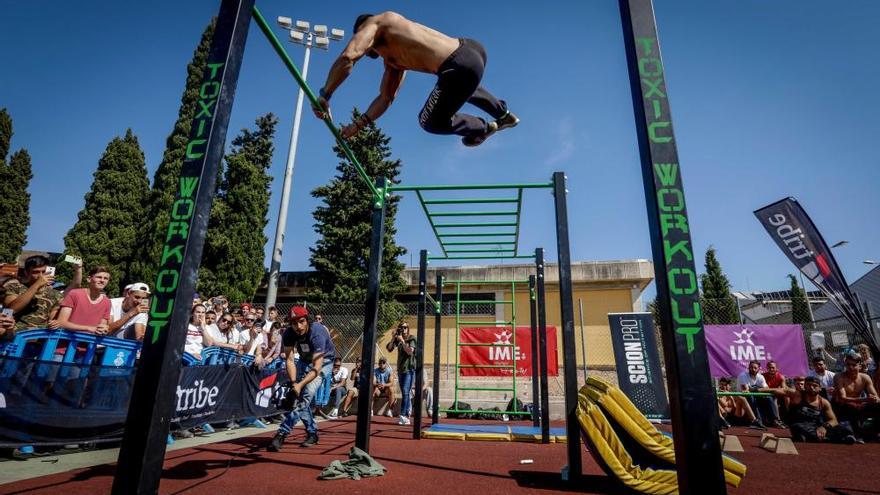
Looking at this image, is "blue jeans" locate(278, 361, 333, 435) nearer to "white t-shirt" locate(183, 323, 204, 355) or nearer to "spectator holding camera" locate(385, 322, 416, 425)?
"white t-shirt" locate(183, 323, 204, 355)

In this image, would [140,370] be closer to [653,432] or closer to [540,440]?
[653,432]

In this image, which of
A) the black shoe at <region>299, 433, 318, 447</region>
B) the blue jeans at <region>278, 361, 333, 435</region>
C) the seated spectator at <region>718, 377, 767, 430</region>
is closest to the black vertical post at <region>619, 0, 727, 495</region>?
the blue jeans at <region>278, 361, 333, 435</region>

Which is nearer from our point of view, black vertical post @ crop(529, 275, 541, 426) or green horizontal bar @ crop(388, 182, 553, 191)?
green horizontal bar @ crop(388, 182, 553, 191)

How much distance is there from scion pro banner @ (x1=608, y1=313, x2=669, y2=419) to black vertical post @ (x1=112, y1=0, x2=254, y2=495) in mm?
9164

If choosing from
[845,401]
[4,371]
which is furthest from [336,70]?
[845,401]

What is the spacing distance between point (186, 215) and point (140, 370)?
57cm

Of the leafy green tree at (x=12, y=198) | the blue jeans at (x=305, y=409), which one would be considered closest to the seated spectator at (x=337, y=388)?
the blue jeans at (x=305, y=409)

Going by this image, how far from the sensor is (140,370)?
148 centimetres

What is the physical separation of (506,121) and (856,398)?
26.5 feet

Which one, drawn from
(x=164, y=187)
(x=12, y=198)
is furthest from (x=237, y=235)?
(x=12, y=198)

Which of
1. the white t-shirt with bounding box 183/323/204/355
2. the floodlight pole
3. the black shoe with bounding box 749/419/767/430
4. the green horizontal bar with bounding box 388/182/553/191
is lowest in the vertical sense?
the black shoe with bounding box 749/419/767/430

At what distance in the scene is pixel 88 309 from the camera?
4844mm

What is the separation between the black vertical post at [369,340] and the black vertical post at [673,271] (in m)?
2.62

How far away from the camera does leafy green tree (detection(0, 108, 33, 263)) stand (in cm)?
2206
